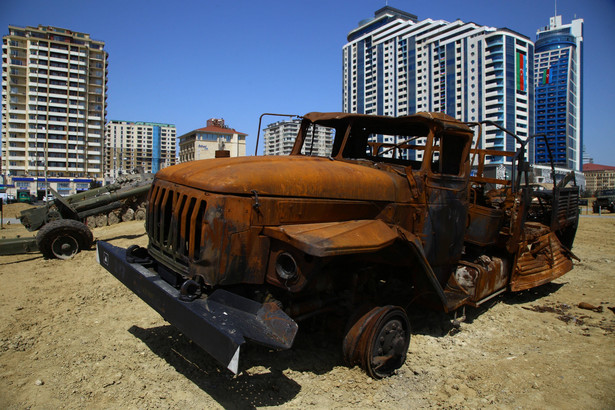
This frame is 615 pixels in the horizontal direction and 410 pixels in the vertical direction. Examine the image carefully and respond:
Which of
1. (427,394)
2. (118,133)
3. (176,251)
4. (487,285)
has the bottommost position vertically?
(427,394)

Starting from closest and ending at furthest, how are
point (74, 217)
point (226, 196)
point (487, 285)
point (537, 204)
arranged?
point (226, 196)
point (487, 285)
point (537, 204)
point (74, 217)

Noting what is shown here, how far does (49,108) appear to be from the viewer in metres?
76.9

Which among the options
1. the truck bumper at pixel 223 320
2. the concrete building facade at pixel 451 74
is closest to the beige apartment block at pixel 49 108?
the concrete building facade at pixel 451 74

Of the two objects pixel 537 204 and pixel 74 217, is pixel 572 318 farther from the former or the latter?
pixel 74 217

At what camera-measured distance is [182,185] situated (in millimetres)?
3641

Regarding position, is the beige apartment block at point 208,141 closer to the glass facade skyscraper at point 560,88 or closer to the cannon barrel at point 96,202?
the cannon barrel at point 96,202

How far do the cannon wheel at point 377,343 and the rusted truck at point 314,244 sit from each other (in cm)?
1

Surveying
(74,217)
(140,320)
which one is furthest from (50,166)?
(140,320)

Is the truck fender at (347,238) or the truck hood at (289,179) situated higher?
the truck hood at (289,179)

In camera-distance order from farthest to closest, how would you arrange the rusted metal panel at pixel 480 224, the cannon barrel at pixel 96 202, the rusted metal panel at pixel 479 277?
the cannon barrel at pixel 96 202 < the rusted metal panel at pixel 480 224 < the rusted metal panel at pixel 479 277

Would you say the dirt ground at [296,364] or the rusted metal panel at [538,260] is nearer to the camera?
the dirt ground at [296,364]

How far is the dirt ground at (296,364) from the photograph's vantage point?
340 centimetres

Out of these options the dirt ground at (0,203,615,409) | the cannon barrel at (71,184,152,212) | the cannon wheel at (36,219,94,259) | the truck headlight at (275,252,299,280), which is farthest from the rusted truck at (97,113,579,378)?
the cannon barrel at (71,184,152,212)

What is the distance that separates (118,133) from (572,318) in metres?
149
